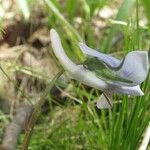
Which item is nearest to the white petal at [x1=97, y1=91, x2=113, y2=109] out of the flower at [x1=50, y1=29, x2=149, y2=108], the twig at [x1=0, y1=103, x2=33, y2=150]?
the flower at [x1=50, y1=29, x2=149, y2=108]

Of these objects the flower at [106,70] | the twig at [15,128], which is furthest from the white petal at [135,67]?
the twig at [15,128]

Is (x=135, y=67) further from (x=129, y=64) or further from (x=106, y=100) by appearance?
(x=106, y=100)

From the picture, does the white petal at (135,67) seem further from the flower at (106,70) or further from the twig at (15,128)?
the twig at (15,128)

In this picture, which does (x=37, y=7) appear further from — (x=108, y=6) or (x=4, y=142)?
(x=4, y=142)

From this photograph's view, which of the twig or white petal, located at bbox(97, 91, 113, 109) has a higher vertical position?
white petal, located at bbox(97, 91, 113, 109)

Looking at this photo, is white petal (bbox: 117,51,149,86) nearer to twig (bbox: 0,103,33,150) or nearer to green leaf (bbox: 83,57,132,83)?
green leaf (bbox: 83,57,132,83)

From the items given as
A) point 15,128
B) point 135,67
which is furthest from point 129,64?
point 15,128

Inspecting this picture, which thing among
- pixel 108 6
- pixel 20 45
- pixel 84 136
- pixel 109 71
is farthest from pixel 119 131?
pixel 108 6

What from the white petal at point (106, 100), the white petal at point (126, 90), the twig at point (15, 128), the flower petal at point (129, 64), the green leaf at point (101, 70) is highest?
the flower petal at point (129, 64)
